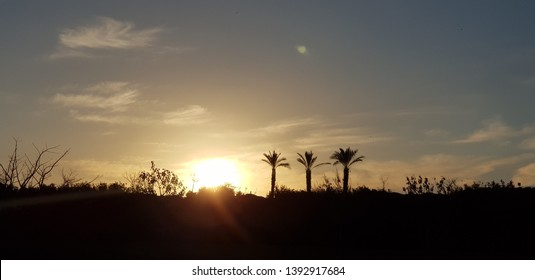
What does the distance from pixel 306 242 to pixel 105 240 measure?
8527 millimetres

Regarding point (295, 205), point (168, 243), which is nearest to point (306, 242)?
point (295, 205)

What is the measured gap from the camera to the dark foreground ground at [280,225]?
24847mm

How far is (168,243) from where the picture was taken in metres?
28.7

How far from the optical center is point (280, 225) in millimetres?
30594

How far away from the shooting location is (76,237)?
100.0ft

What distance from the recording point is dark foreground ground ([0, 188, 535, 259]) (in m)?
24.8

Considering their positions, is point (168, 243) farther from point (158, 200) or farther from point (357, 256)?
point (357, 256)

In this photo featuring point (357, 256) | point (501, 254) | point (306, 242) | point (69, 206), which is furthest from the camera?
point (69, 206)

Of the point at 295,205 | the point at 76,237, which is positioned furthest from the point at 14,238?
the point at 295,205

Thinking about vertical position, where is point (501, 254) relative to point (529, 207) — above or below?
below
